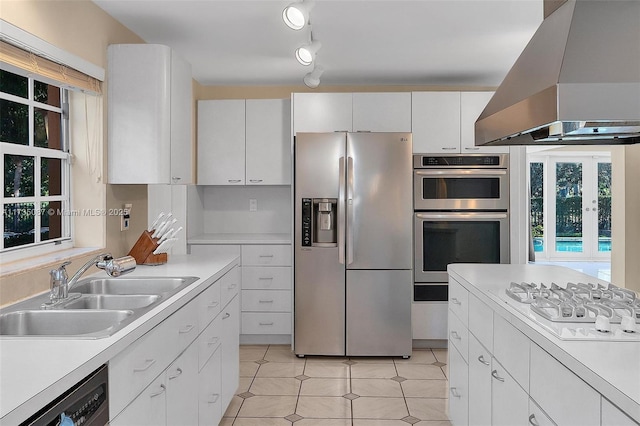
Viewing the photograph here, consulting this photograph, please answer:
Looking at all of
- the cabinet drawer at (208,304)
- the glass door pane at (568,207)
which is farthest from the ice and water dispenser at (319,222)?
the glass door pane at (568,207)

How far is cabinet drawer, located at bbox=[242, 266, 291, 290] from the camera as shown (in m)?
4.61

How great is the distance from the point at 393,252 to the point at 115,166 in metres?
2.22

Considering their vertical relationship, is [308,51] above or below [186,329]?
above

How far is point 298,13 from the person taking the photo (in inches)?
95.3

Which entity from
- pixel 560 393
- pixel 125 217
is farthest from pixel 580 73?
pixel 125 217

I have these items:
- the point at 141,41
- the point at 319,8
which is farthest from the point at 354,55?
the point at 141,41

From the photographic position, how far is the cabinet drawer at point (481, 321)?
218 cm

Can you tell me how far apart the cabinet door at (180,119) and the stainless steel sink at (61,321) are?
54.4 inches

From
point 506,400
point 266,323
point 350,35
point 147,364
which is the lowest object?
point 266,323

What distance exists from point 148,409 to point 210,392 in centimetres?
90

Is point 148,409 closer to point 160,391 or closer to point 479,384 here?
point 160,391

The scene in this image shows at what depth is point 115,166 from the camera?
3.02m

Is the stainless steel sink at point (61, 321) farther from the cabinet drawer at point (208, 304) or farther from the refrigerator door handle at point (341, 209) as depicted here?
the refrigerator door handle at point (341, 209)

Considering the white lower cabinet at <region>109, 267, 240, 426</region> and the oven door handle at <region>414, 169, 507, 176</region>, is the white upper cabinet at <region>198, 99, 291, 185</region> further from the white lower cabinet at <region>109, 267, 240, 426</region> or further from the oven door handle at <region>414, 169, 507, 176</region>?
the white lower cabinet at <region>109, 267, 240, 426</region>
